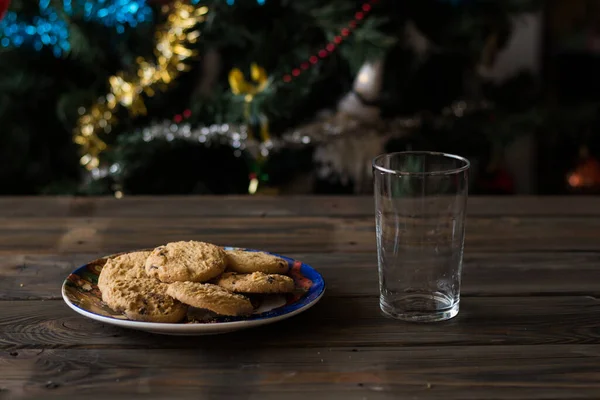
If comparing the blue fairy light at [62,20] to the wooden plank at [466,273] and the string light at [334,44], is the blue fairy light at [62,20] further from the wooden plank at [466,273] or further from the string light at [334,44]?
the wooden plank at [466,273]

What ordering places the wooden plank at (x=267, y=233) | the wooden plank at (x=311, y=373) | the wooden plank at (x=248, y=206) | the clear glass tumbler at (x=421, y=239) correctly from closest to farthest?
the wooden plank at (x=311, y=373), the clear glass tumbler at (x=421, y=239), the wooden plank at (x=267, y=233), the wooden plank at (x=248, y=206)

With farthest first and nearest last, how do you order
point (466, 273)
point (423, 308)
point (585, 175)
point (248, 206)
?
point (585, 175), point (248, 206), point (466, 273), point (423, 308)

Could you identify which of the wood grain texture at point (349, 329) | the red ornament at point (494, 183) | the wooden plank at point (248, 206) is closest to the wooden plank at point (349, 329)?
the wood grain texture at point (349, 329)

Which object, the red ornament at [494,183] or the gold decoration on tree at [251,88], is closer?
the gold decoration on tree at [251,88]

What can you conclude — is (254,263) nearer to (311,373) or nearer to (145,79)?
(311,373)

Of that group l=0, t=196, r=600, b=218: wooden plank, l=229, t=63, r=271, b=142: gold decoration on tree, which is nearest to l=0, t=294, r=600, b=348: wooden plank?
l=0, t=196, r=600, b=218: wooden plank

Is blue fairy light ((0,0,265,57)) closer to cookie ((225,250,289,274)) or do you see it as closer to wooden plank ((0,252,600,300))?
wooden plank ((0,252,600,300))

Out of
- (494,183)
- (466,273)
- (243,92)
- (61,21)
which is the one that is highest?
(61,21)

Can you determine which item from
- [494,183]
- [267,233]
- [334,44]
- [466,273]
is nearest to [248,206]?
[267,233]
